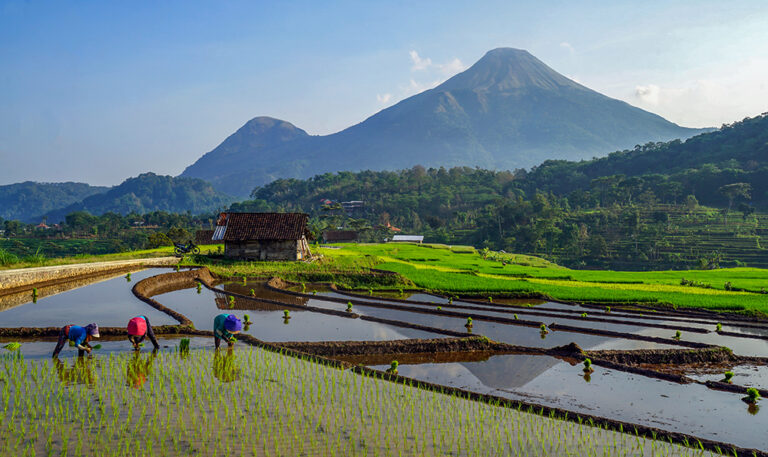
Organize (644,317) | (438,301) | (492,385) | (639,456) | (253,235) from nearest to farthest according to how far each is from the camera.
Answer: (639,456), (492,385), (644,317), (438,301), (253,235)

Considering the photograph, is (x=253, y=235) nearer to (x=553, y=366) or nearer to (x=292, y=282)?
(x=292, y=282)

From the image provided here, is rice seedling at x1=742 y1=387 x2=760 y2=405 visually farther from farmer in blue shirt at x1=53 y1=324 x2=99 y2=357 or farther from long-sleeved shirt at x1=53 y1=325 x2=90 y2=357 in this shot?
long-sleeved shirt at x1=53 y1=325 x2=90 y2=357

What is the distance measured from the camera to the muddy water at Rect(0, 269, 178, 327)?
1446 centimetres

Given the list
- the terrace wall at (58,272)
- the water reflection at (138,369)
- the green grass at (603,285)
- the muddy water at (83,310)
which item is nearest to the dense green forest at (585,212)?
the terrace wall at (58,272)

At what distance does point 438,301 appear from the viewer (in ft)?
71.2

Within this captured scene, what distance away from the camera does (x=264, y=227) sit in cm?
3084

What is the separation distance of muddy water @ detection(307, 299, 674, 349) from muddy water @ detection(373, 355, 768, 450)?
6.84 ft

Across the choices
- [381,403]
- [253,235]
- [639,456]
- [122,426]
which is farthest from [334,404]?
[253,235]

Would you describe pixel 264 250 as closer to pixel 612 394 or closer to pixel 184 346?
pixel 184 346

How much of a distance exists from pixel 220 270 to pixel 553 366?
66.6 feet

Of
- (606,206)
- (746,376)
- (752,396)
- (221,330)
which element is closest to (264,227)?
(221,330)

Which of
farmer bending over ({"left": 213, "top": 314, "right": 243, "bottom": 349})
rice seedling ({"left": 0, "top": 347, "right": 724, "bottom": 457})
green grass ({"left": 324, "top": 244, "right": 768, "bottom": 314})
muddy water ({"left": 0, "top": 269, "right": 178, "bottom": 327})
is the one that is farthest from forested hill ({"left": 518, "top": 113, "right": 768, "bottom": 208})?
farmer bending over ({"left": 213, "top": 314, "right": 243, "bottom": 349})

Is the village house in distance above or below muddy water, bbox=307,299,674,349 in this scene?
above

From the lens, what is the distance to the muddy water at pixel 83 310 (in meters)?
14.5
